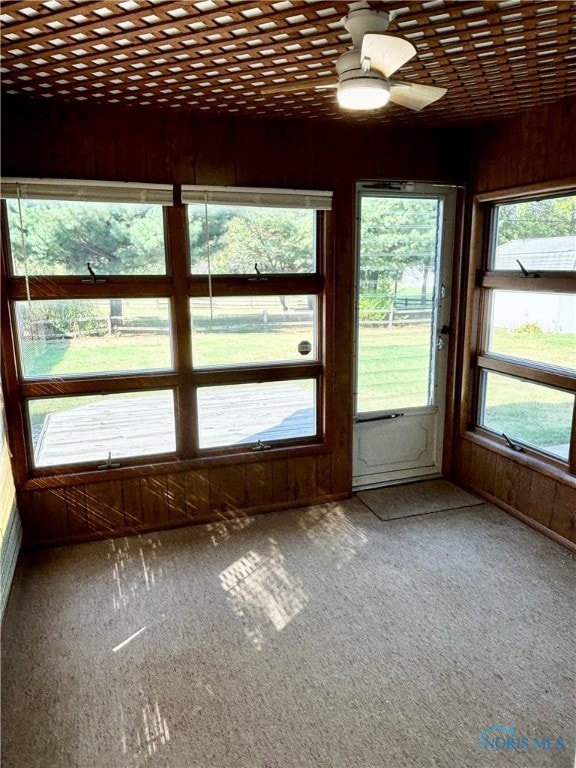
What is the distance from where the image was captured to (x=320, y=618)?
254 centimetres

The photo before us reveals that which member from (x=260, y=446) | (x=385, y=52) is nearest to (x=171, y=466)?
(x=260, y=446)

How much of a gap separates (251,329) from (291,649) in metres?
1.96

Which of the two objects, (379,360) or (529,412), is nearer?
(529,412)

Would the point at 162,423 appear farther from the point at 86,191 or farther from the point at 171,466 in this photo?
the point at 86,191

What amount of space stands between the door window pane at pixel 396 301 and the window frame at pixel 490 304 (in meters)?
0.32

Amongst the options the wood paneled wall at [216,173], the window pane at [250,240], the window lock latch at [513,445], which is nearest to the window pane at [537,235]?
the wood paneled wall at [216,173]

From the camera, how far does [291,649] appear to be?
92.2 inches

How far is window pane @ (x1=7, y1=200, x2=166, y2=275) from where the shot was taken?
293 centimetres

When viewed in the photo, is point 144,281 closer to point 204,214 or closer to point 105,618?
point 204,214

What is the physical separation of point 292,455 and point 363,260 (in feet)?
4.89

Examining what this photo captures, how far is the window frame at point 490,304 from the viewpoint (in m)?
3.11

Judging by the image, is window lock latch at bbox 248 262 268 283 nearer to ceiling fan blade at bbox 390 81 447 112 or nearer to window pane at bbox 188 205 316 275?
window pane at bbox 188 205 316 275

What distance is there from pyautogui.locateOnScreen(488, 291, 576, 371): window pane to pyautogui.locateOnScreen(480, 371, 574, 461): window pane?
0.20m

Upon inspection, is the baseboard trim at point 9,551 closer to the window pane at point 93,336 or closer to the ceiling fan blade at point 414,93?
the window pane at point 93,336
